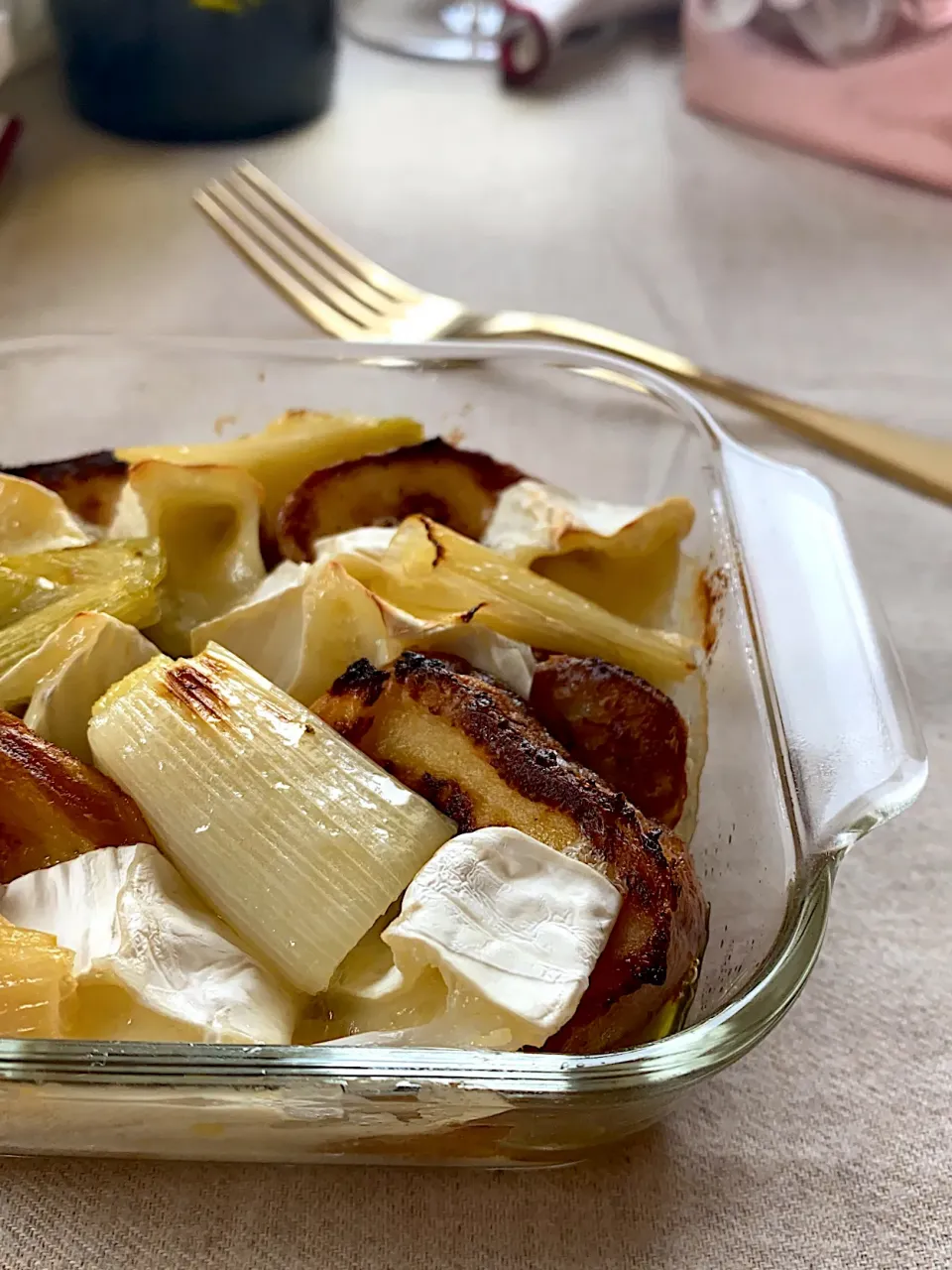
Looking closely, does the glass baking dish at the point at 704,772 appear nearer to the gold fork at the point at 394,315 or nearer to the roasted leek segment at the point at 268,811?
the roasted leek segment at the point at 268,811

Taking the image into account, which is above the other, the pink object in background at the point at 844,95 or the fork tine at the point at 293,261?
the pink object in background at the point at 844,95

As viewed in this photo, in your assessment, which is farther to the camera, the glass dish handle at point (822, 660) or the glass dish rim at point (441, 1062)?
the glass dish handle at point (822, 660)

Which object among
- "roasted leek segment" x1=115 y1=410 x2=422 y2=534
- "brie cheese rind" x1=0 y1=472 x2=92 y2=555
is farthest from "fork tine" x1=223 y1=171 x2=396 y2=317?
"brie cheese rind" x1=0 y1=472 x2=92 y2=555

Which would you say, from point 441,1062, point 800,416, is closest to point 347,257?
point 800,416

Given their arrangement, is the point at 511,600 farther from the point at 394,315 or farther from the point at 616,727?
the point at 394,315

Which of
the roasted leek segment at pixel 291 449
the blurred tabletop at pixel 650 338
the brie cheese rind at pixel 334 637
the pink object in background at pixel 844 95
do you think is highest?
the pink object in background at pixel 844 95

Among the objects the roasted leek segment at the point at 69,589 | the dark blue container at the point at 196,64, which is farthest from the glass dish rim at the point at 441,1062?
the dark blue container at the point at 196,64

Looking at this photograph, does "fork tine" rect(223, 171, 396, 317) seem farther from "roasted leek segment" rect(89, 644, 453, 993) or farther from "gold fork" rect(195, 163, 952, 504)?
"roasted leek segment" rect(89, 644, 453, 993)
